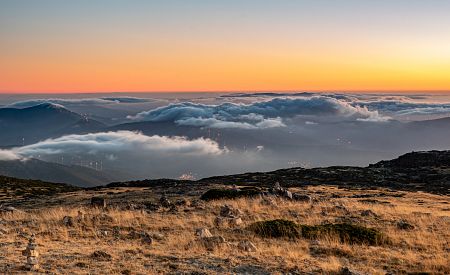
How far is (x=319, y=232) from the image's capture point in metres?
17.6

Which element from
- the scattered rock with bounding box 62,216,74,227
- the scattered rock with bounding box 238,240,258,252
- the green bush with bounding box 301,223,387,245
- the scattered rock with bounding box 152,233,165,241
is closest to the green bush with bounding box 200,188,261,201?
the scattered rock with bounding box 62,216,74,227

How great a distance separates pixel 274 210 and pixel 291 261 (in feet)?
35.2

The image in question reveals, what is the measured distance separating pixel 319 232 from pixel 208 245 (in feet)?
17.3

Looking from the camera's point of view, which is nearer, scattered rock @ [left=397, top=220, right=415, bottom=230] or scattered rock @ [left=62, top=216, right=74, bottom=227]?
scattered rock @ [left=62, top=216, right=74, bottom=227]

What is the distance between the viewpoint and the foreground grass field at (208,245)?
12.5 m

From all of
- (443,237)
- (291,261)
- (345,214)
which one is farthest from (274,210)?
(291,261)

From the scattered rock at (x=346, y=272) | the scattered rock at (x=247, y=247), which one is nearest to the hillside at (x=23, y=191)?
the scattered rock at (x=247, y=247)

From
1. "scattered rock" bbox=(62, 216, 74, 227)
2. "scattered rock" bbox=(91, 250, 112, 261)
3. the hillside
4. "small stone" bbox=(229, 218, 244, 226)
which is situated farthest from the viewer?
the hillside

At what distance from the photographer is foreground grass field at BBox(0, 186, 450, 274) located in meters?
12.5

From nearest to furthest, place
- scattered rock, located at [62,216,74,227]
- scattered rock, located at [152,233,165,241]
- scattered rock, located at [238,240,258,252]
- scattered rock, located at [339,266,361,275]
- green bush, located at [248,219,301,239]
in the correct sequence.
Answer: scattered rock, located at [339,266,361,275] < scattered rock, located at [238,240,258,252] < scattered rock, located at [152,233,165,241] < green bush, located at [248,219,301,239] < scattered rock, located at [62,216,74,227]

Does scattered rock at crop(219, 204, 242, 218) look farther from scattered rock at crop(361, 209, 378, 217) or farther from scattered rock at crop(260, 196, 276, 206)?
scattered rock at crop(361, 209, 378, 217)

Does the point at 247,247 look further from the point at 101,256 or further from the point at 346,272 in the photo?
the point at 101,256

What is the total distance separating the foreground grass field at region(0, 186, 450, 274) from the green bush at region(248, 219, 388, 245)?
26cm

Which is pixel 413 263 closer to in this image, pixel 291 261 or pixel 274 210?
pixel 291 261
